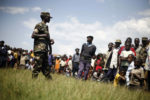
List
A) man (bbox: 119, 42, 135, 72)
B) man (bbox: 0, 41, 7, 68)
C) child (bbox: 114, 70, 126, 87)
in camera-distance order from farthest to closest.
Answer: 1. man (bbox: 0, 41, 7, 68)
2. man (bbox: 119, 42, 135, 72)
3. child (bbox: 114, 70, 126, 87)

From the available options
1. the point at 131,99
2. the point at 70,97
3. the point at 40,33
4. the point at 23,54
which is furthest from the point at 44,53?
the point at 23,54

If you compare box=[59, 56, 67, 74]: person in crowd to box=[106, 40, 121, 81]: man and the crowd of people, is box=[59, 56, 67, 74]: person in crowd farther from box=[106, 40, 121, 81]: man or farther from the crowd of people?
box=[106, 40, 121, 81]: man

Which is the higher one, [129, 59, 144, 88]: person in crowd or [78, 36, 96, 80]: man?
[78, 36, 96, 80]: man

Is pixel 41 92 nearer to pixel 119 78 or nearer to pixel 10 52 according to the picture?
pixel 119 78

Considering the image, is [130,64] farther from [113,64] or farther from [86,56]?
[86,56]

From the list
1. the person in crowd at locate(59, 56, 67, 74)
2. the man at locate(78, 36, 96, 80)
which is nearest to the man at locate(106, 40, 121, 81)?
the man at locate(78, 36, 96, 80)

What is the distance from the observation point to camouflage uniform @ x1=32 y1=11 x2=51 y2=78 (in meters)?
4.87

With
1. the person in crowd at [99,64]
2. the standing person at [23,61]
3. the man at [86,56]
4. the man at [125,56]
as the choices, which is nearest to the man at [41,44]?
the man at [86,56]

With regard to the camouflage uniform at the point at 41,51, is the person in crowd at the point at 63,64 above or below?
below

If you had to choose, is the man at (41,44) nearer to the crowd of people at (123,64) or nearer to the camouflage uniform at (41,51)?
the camouflage uniform at (41,51)

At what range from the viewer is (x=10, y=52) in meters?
14.0

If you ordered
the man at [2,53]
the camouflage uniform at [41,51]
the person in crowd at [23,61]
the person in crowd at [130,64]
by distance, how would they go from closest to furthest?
the camouflage uniform at [41,51], the person in crowd at [130,64], the man at [2,53], the person in crowd at [23,61]

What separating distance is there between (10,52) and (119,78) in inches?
422

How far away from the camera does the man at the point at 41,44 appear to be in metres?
4.88
